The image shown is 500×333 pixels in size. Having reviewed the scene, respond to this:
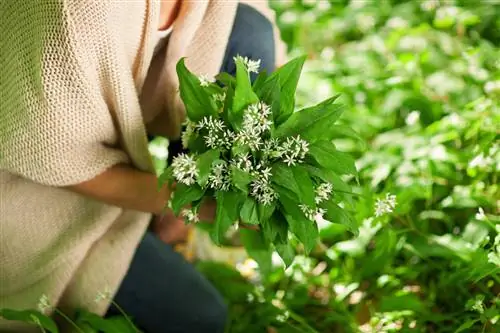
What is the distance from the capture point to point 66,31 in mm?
802

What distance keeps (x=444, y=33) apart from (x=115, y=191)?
1.01m

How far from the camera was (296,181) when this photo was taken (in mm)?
802

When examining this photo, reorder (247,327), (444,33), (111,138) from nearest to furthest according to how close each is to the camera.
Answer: (111,138) → (247,327) → (444,33)

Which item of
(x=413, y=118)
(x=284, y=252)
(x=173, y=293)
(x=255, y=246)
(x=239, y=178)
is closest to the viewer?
(x=239, y=178)

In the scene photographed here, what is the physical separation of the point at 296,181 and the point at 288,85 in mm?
131

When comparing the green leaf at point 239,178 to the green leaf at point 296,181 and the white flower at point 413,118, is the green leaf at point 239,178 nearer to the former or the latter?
the green leaf at point 296,181

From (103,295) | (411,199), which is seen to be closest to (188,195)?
(103,295)

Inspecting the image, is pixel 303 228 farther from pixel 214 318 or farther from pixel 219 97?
pixel 214 318

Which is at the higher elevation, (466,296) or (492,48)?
(492,48)

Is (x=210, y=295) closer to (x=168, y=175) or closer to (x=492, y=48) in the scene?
(x=168, y=175)

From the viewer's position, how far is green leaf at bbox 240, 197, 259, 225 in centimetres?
82

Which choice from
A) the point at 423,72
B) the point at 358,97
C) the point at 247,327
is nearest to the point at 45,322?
the point at 247,327

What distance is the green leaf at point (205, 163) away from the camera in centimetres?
78

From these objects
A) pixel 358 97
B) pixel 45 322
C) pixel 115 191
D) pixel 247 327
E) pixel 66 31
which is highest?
pixel 66 31
